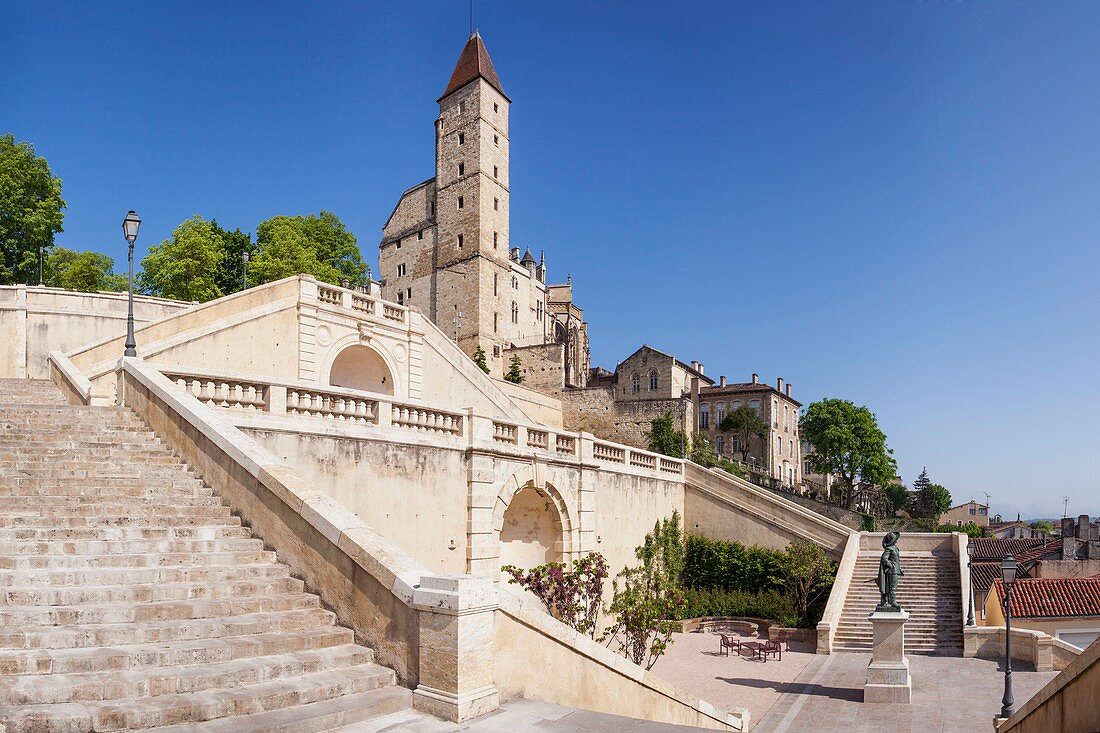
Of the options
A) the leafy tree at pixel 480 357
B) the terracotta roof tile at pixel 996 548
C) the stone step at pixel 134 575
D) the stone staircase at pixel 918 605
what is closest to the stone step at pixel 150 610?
the stone step at pixel 134 575

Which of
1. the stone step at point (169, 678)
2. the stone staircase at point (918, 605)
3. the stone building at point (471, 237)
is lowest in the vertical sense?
the stone staircase at point (918, 605)

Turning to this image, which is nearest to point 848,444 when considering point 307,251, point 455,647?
point 307,251

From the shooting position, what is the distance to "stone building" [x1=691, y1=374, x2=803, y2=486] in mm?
59938

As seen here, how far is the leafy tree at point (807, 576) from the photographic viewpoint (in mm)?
24406

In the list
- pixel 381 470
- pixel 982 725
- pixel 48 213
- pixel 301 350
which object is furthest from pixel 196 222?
pixel 982 725

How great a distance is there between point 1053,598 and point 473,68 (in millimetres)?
57838

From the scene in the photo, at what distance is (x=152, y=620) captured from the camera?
6.46m

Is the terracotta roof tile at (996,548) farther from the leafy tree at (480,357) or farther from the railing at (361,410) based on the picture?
the leafy tree at (480,357)

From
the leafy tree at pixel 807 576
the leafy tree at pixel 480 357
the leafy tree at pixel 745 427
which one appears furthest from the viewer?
the leafy tree at pixel 480 357

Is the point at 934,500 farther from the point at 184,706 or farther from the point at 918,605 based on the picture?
the point at 184,706

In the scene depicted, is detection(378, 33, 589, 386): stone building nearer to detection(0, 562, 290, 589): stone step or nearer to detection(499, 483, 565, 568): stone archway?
detection(499, 483, 565, 568): stone archway

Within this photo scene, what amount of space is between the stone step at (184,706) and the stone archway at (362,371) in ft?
67.1

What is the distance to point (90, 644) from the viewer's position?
19.7 ft

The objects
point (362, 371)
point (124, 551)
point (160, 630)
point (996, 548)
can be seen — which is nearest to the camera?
point (160, 630)
